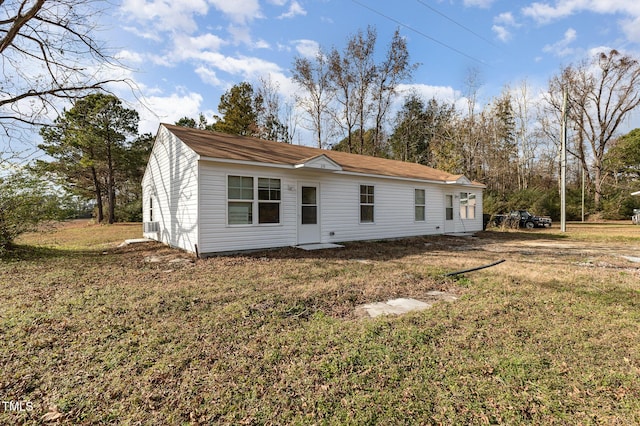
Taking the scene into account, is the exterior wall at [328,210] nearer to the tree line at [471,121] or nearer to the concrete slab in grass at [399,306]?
the concrete slab in grass at [399,306]

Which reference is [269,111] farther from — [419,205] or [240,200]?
[240,200]

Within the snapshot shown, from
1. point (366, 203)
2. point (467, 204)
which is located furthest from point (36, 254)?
point (467, 204)

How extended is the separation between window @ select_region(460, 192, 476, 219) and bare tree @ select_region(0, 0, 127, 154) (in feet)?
49.2

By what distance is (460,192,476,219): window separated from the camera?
1454 centimetres

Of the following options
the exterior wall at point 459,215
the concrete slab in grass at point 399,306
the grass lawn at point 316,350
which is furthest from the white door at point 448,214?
the concrete slab in grass at point 399,306

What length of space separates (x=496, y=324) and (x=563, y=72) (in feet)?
99.5

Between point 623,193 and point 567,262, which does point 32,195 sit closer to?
point 567,262

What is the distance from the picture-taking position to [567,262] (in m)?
6.98

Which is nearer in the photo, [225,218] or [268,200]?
[225,218]

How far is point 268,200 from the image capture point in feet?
28.1

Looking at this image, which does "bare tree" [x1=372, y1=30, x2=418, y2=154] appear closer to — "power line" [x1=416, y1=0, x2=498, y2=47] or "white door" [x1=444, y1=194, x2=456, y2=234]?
"white door" [x1=444, y1=194, x2=456, y2=234]

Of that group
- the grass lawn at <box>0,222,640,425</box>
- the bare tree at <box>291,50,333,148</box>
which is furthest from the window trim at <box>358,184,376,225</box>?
the bare tree at <box>291,50,333,148</box>

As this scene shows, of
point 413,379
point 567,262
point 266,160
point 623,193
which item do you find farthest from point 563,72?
point 413,379

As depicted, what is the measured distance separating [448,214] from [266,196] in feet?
30.9
